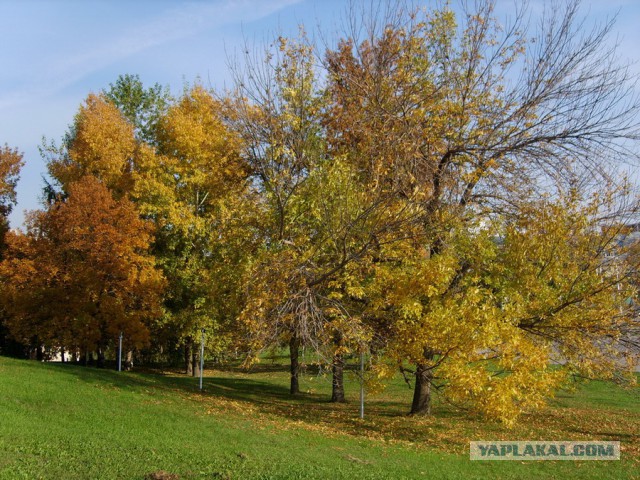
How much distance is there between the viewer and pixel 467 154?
13352 mm

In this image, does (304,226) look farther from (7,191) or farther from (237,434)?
(7,191)

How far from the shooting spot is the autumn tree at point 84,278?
2183 cm

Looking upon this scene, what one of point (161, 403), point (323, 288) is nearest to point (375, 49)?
point (323, 288)

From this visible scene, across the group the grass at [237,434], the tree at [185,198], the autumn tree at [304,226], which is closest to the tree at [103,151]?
the tree at [185,198]

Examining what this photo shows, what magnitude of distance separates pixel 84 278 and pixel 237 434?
43.9ft

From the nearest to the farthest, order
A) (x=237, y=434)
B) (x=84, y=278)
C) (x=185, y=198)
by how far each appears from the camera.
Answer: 1. (x=237, y=434)
2. (x=84, y=278)
3. (x=185, y=198)

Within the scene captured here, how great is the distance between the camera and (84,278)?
21734 millimetres

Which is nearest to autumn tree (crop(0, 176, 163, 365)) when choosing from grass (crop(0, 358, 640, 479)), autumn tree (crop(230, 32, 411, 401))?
grass (crop(0, 358, 640, 479))

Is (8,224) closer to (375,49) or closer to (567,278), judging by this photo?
(375,49)

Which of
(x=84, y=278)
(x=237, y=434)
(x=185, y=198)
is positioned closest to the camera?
(x=237, y=434)

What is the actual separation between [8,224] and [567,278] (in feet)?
90.0

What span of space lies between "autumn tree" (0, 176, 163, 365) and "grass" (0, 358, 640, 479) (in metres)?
3.91

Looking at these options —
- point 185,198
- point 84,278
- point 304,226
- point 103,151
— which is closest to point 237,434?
point 304,226

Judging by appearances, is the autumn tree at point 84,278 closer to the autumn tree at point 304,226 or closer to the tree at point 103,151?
the tree at point 103,151
